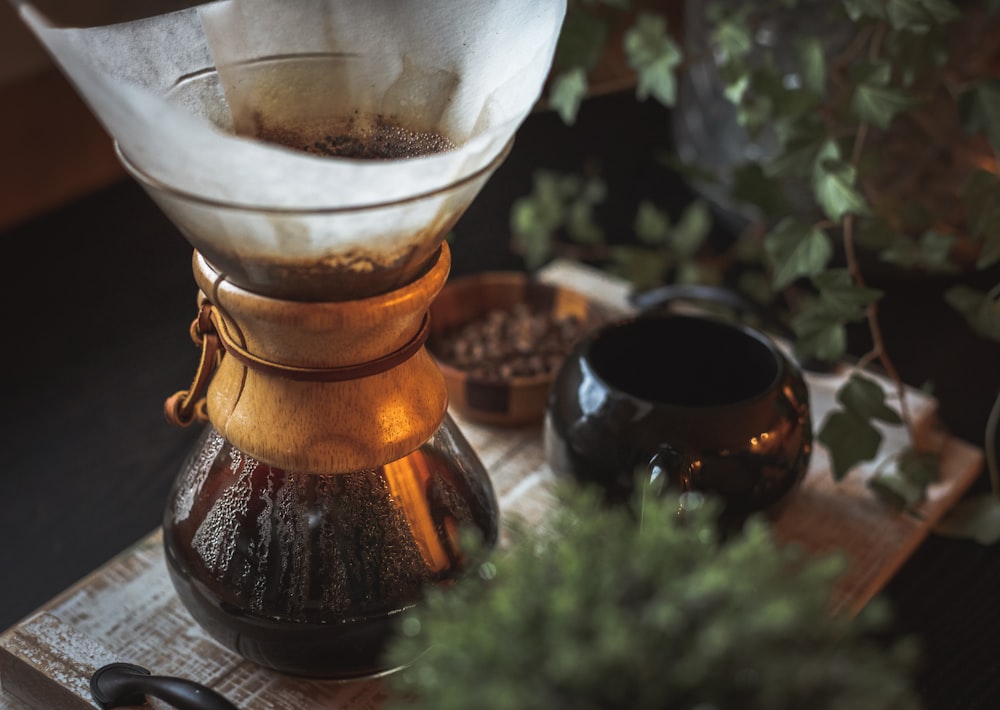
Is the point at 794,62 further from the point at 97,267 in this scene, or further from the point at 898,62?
the point at 97,267

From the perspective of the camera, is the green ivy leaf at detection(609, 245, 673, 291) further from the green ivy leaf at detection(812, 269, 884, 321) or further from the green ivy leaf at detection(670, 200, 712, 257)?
the green ivy leaf at detection(812, 269, 884, 321)

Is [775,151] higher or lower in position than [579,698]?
lower

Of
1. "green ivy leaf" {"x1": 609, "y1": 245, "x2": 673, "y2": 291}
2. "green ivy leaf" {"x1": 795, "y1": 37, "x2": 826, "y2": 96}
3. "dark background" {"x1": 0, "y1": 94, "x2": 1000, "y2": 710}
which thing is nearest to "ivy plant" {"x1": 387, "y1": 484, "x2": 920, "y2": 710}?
"dark background" {"x1": 0, "y1": 94, "x2": 1000, "y2": 710}

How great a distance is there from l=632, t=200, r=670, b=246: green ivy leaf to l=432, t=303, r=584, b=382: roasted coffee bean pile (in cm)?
22

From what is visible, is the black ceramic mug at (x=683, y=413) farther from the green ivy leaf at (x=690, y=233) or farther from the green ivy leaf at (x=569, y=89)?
the green ivy leaf at (x=690, y=233)

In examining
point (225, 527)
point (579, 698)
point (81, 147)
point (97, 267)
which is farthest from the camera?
point (81, 147)

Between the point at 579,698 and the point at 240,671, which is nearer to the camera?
the point at 579,698

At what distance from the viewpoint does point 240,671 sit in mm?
469

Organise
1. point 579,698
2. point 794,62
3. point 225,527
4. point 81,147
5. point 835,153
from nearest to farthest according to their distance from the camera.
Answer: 1. point 579,698
2. point 225,527
3. point 835,153
4. point 794,62
5. point 81,147

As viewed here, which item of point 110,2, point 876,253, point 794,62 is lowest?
point 876,253

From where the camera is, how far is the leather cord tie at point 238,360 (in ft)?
1.30

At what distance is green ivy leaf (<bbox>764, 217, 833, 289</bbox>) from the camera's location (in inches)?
23.1

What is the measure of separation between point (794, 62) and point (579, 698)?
0.62 m

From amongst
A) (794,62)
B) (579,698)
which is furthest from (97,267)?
(579,698)
